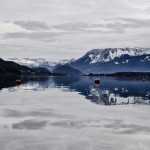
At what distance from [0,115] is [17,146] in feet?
55.2

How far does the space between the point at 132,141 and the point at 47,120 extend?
1322 cm

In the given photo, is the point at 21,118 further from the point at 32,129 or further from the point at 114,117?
the point at 114,117

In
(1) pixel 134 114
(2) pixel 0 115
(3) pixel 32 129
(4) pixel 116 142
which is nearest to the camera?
(4) pixel 116 142

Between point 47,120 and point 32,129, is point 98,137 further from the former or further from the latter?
point 47,120

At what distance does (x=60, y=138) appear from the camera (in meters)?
28.8

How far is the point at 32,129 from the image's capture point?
32.5 metres

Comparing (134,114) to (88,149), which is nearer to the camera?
(88,149)

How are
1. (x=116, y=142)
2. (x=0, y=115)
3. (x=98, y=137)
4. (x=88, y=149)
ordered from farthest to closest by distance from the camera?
(x=0, y=115) < (x=98, y=137) < (x=116, y=142) < (x=88, y=149)

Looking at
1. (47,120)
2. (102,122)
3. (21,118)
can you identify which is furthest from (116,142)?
(21,118)

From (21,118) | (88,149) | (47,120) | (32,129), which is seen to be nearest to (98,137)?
(88,149)

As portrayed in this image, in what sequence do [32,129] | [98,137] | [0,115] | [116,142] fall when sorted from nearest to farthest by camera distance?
[116,142]
[98,137]
[32,129]
[0,115]

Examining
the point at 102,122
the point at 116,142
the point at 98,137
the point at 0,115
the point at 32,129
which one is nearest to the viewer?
the point at 116,142

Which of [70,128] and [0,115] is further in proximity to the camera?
[0,115]

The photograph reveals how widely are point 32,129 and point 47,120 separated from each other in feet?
20.4
